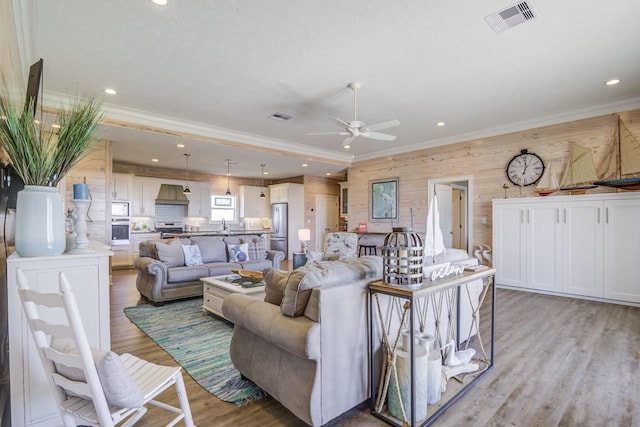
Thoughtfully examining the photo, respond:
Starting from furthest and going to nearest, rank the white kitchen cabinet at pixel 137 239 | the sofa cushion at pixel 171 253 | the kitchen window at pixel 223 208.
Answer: the kitchen window at pixel 223 208 → the white kitchen cabinet at pixel 137 239 → the sofa cushion at pixel 171 253

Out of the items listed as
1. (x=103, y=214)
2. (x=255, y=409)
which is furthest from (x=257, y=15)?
(x=103, y=214)

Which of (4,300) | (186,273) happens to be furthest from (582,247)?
(4,300)

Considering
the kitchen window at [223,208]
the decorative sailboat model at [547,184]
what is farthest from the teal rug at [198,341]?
the kitchen window at [223,208]

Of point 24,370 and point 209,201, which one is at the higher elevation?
point 209,201

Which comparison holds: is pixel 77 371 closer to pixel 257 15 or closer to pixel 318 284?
pixel 318 284

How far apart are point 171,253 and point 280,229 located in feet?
17.2

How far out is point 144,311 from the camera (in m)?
4.08

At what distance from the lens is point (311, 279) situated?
179 cm

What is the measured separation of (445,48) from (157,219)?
8.59m

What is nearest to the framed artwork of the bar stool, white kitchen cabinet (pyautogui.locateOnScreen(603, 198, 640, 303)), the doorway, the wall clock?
the bar stool

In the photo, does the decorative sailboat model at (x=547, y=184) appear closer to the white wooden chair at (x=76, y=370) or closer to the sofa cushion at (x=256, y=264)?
the sofa cushion at (x=256, y=264)

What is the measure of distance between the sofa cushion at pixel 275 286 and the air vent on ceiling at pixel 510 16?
270cm

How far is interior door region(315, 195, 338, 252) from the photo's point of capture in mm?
10250

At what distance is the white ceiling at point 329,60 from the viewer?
2.48 m
